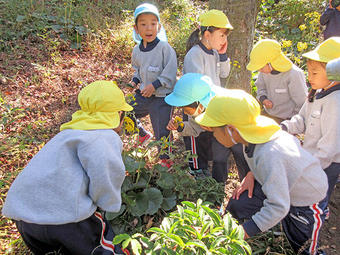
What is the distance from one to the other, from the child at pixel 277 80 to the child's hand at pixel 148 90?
1016mm

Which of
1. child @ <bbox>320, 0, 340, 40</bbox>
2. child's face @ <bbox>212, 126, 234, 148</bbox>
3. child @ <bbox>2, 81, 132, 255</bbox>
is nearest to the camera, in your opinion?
child @ <bbox>2, 81, 132, 255</bbox>

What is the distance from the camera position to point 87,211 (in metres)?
1.75

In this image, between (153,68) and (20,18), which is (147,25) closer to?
(153,68)

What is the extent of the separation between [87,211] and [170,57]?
1.87 metres

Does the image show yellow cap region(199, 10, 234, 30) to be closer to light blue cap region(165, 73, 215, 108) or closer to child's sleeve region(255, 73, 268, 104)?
light blue cap region(165, 73, 215, 108)

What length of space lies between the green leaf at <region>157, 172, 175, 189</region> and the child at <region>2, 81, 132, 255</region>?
1.79 feet

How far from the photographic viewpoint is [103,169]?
173cm

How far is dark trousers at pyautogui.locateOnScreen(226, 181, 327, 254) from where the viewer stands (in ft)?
6.46

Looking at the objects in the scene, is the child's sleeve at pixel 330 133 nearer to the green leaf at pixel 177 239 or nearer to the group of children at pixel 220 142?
the group of children at pixel 220 142

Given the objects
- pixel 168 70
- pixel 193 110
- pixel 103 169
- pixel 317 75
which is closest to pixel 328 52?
pixel 317 75

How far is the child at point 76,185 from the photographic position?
1687 millimetres

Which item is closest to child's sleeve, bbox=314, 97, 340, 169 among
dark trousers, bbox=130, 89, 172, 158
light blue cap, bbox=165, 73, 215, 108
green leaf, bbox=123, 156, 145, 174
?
light blue cap, bbox=165, 73, 215, 108

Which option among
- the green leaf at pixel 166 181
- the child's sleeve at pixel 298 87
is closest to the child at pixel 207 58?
the green leaf at pixel 166 181

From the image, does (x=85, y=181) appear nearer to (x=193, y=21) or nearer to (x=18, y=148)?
(x=18, y=148)
